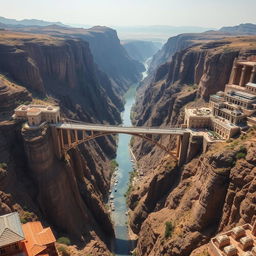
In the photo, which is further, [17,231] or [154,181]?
[154,181]

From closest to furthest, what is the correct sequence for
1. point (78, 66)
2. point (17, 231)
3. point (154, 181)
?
1. point (17, 231)
2. point (154, 181)
3. point (78, 66)

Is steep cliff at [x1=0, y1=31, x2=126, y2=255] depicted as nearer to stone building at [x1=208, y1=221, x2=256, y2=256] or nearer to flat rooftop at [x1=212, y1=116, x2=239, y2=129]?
stone building at [x1=208, y1=221, x2=256, y2=256]

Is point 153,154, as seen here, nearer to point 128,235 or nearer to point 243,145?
point 128,235

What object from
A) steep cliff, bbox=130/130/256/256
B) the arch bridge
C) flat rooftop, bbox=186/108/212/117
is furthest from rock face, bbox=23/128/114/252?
flat rooftop, bbox=186/108/212/117

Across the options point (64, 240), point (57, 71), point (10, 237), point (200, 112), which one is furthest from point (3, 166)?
point (57, 71)

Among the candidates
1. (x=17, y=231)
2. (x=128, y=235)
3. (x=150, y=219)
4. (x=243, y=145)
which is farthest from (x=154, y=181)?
(x=17, y=231)

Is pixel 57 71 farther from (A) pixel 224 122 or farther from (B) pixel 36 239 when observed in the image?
(B) pixel 36 239

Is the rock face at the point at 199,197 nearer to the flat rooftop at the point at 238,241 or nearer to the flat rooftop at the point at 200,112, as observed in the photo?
the flat rooftop at the point at 238,241
